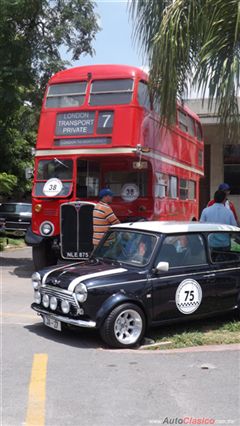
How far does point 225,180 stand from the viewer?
27938 mm

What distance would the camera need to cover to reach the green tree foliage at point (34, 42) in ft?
44.6

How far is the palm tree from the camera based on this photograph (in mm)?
6739

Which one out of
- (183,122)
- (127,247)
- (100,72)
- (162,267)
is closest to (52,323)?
(127,247)

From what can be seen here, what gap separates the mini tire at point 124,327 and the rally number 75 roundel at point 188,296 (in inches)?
22.2

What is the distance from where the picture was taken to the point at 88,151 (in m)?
11.0

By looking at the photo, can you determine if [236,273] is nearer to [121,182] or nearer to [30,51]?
[121,182]

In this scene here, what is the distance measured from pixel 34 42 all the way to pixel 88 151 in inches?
200

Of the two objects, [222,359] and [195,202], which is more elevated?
[195,202]

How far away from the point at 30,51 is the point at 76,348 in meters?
9.95

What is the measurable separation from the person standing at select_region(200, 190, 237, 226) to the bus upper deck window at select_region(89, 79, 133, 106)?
3.28 metres

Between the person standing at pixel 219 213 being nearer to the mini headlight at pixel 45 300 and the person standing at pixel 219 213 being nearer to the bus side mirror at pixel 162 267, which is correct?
the bus side mirror at pixel 162 267

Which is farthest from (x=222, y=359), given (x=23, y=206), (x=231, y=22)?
(x=23, y=206)

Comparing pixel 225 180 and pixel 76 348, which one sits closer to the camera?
pixel 76 348
